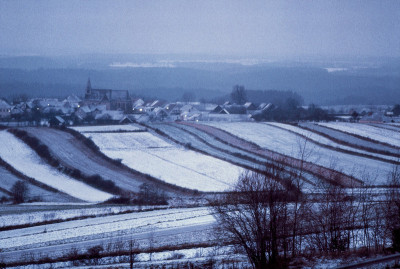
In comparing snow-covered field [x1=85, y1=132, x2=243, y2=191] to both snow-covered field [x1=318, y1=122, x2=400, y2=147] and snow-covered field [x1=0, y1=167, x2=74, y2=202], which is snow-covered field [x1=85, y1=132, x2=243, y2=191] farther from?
snow-covered field [x1=318, y1=122, x2=400, y2=147]

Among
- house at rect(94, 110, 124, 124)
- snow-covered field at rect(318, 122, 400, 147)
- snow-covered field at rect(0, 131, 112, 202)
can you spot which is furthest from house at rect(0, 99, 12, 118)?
snow-covered field at rect(318, 122, 400, 147)

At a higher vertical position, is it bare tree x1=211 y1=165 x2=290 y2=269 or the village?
bare tree x1=211 y1=165 x2=290 y2=269

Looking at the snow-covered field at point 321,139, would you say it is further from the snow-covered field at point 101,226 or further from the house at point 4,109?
the house at point 4,109

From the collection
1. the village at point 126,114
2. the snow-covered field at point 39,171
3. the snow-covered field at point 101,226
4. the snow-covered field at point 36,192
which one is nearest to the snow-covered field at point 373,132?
the village at point 126,114

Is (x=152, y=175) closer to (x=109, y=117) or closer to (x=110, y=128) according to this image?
(x=110, y=128)

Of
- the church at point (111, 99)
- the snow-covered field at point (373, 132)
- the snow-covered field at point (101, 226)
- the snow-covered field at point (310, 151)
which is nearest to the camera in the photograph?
the snow-covered field at point (101, 226)
